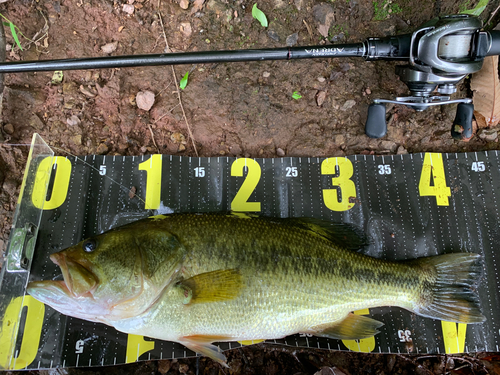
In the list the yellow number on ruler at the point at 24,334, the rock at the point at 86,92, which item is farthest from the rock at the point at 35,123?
the yellow number on ruler at the point at 24,334

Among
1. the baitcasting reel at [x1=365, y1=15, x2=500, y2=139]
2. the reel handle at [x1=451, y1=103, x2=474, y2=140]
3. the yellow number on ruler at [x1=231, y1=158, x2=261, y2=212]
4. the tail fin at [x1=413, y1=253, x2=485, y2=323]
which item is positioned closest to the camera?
the baitcasting reel at [x1=365, y1=15, x2=500, y2=139]

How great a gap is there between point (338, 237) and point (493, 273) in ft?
5.04

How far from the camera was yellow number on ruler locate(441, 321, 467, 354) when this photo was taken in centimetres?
273

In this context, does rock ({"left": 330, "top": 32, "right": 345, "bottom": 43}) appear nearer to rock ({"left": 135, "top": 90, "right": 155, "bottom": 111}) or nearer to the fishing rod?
the fishing rod

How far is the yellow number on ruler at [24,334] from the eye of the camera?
100 inches

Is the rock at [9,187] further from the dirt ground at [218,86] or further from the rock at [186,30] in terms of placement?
the rock at [186,30]

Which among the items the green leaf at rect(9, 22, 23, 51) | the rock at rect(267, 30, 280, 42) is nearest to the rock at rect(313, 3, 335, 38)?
the rock at rect(267, 30, 280, 42)

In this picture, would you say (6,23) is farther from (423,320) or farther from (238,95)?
(423,320)

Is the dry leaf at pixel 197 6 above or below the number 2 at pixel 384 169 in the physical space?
above

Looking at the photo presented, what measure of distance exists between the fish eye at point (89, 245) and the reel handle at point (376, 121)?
2553 millimetres

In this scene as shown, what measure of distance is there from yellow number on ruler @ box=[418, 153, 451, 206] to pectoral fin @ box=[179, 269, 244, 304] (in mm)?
2100

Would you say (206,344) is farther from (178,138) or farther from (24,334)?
(178,138)

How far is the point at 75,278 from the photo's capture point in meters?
1.96

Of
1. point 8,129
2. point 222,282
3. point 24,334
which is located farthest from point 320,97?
point 24,334
